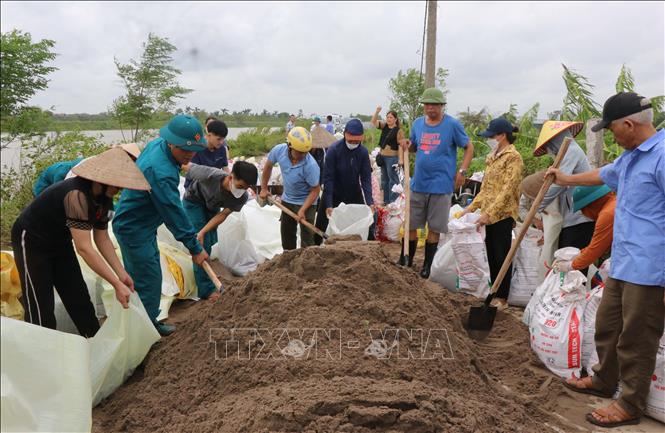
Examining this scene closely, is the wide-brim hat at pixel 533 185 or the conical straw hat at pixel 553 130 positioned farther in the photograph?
the wide-brim hat at pixel 533 185

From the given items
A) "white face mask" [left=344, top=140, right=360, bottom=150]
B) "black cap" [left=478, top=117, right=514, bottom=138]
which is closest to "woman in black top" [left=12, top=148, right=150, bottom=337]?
"white face mask" [left=344, top=140, right=360, bottom=150]

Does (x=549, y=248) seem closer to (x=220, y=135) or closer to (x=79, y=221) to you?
(x=220, y=135)

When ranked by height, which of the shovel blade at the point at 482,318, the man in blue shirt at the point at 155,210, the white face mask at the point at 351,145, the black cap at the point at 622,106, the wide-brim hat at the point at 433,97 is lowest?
the shovel blade at the point at 482,318

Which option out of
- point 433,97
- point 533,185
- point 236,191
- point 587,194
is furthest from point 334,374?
point 433,97

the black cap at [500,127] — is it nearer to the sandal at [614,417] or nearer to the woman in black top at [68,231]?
the sandal at [614,417]

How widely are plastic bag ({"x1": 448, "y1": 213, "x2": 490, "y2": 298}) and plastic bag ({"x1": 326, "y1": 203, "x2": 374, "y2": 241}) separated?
45.8 inches

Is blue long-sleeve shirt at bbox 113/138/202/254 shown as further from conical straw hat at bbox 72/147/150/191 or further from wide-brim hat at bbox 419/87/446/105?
wide-brim hat at bbox 419/87/446/105

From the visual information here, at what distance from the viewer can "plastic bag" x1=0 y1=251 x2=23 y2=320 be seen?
11.4 feet

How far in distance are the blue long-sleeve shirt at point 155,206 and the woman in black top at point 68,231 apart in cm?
30

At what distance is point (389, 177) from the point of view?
796 centimetres

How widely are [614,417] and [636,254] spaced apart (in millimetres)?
906

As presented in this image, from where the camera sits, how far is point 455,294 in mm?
4422

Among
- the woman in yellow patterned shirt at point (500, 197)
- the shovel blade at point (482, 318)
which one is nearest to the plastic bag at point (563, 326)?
the shovel blade at point (482, 318)

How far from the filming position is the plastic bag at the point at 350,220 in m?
5.24
